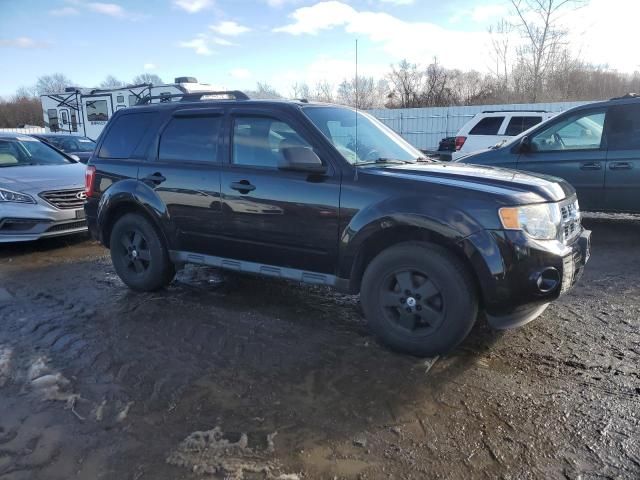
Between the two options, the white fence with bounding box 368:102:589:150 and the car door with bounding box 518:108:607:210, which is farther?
the white fence with bounding box 368:102:589:150

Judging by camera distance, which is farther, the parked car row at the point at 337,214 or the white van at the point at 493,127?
the white van at the point at 493,127

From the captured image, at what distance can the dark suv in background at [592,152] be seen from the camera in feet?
20.2

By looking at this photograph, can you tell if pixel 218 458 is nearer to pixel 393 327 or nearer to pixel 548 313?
pixel 393 327

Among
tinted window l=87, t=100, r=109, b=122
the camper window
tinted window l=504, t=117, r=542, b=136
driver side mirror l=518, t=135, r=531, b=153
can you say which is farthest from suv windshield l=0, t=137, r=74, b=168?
the camper window

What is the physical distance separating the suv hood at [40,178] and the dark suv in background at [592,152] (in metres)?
6.10

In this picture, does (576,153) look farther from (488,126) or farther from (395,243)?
(488,126)

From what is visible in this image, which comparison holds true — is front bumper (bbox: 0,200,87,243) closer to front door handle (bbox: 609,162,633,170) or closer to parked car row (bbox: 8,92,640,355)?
parked car row (bbox: 8,92,640,355)

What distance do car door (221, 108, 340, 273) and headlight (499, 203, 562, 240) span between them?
119 centimetres

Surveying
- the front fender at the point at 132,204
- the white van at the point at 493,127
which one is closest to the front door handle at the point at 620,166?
the front fender at the point at 132,204

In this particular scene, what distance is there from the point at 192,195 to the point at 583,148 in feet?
17.0

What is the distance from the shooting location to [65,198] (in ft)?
22.9

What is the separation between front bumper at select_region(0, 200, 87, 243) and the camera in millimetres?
6605

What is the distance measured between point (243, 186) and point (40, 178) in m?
4.57

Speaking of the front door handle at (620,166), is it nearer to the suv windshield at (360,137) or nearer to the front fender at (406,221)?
the suv windshield at (360,137)
